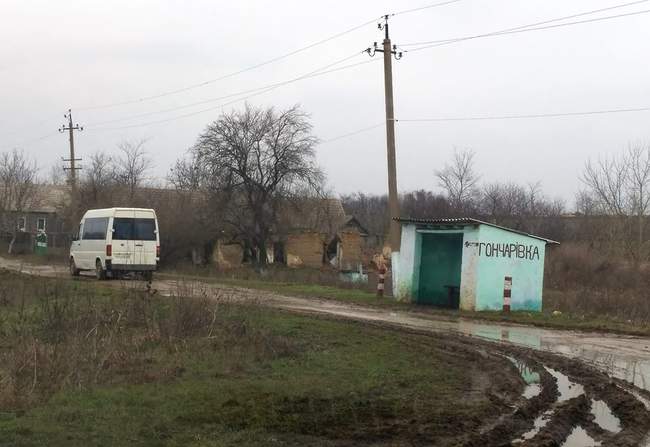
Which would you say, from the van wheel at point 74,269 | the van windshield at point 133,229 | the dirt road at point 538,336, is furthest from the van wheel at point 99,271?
the dirt road at point 538,336

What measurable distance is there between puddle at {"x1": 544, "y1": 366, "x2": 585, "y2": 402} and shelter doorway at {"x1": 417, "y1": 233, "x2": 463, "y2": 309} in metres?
12.3

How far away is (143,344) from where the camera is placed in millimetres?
10883

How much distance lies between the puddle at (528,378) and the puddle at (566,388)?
0.26 meters

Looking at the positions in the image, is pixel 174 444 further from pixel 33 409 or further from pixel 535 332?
pixel 535 332

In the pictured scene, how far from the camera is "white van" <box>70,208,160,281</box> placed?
2727cm

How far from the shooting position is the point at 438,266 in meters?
22.9

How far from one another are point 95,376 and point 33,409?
153 centimetres

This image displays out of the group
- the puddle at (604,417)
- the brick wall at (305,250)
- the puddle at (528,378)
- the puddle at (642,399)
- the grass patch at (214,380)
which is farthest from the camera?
the brick wall at (305,250)

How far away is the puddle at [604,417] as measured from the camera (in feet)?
23.6

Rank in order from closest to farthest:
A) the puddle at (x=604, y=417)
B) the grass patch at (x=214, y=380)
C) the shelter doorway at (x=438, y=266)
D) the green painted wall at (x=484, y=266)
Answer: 1. the grass patch at (x=214, y=380)
2. the puddle at (x=604, y=417)
3. the green painted wall at (x=484, y=266)
4. the shelter doorway at (x=438, y=266)

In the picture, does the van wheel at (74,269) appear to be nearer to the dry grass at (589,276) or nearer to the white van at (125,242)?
the white van at (125,242)

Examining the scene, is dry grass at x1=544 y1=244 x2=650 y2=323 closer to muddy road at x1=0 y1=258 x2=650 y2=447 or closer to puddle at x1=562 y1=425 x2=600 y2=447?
muddy road at x1=0 y1=258 x2=650 y2=447

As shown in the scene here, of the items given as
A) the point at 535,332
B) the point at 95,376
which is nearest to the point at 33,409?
the point at 95,376

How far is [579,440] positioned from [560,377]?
11.1 feet
